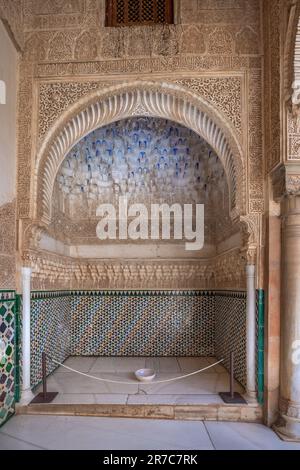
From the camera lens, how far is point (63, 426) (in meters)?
3.68

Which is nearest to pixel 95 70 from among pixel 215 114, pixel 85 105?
pixel 85 105

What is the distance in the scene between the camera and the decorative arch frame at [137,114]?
13.6 ft

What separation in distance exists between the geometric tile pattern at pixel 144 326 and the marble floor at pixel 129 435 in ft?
7.40

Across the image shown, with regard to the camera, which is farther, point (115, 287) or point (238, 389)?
point (115, 287)

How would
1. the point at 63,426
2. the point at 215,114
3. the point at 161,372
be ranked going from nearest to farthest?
the point at 63,426, the point at 215,114, the point at 161,372

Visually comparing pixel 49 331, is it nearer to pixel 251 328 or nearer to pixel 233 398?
pixel 233 398

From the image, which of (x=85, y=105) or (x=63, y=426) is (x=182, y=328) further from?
(x=85, y=105)

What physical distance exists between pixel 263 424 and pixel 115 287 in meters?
3.06

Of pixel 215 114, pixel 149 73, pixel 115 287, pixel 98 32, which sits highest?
pixel 98 32

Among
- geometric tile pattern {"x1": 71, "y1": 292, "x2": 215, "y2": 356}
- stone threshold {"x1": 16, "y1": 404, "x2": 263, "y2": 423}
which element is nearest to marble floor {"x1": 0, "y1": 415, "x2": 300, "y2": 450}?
stone threshold {"x1": 16, "y1": 404, "x2": 263, "y2": 423}

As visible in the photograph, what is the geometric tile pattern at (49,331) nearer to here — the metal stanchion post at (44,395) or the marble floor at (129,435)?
the metal stanchion post at (44,395)

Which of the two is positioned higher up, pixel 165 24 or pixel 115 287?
pixel 165 24

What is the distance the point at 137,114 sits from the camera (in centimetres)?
442
